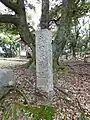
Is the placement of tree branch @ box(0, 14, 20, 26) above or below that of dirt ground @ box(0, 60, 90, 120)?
above

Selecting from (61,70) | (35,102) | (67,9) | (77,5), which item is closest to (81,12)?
(77,5)

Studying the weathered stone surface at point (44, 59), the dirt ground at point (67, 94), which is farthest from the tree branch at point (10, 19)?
the weathered stone surface at point (44, 59)

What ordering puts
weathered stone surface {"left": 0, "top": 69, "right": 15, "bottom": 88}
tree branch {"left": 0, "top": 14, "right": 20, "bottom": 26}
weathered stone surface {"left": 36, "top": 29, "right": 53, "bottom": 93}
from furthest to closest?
tree branch {"left": 0, "top": 14, "right": 20, "bottom": 26} → weathered stone surface {"left": 36, "top": 29, "right": 53, "bottom": 93} → weathered stone surface {"left": 0, "top": 69, "right": 15, "bottom": 88}

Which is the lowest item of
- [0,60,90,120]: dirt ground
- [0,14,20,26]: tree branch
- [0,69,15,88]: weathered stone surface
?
[0,60,90,120]: dirt ground

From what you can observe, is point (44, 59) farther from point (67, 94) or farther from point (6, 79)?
point (67, 94)

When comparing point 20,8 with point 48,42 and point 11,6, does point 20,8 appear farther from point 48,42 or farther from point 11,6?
point 48,42

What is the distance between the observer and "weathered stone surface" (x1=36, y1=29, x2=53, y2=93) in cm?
516

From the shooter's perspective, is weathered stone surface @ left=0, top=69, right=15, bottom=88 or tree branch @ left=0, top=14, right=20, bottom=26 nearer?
weathered stone surface @ left=0, top=69, right=15, bottom=88

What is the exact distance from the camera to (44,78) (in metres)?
5.30

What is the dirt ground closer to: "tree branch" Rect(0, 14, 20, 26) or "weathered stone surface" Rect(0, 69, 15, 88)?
"weathered stone surface" Rect(0, 69, 15, 88)

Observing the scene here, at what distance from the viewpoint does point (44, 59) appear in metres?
5.23

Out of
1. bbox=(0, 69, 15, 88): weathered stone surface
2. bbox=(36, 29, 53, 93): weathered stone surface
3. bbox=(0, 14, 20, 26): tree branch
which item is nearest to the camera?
bbox=(0, 69, 15, 88): weathered stone surface

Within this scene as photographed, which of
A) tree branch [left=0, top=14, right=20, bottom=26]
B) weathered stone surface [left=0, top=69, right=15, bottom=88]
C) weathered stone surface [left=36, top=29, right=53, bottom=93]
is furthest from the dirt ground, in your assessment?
tree branch [left=0, top=14, right=20, bottom=26]

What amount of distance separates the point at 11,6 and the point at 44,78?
5.33 meters
